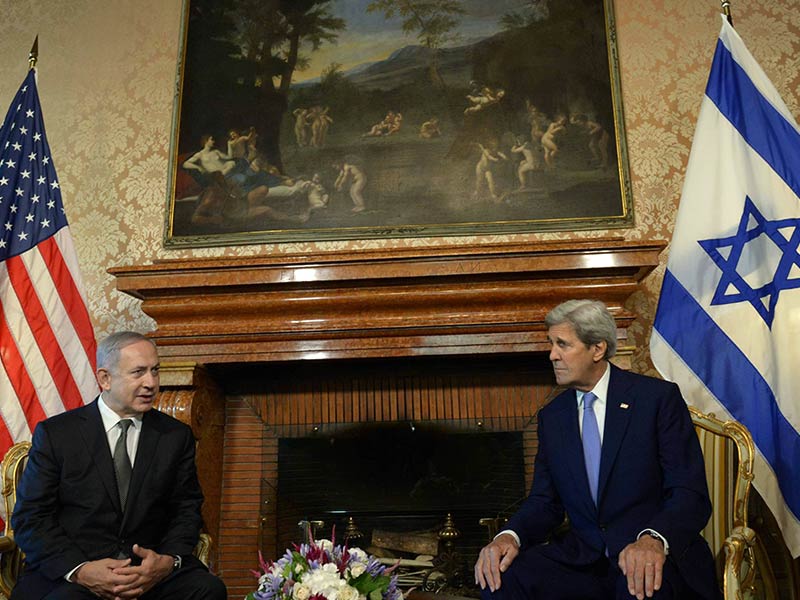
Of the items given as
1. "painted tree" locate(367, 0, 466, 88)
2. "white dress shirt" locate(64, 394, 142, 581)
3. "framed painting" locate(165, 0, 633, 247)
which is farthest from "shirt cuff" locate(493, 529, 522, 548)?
"painted tree" locate(367, 0, 466, 88)

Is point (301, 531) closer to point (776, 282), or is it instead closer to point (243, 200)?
point (243, 200)

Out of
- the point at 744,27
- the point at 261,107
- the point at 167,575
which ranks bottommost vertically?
the point at 167,575

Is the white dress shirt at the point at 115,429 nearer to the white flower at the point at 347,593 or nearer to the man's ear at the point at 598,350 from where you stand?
the white flower at the point at 347,593

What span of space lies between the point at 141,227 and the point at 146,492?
223 centimetres

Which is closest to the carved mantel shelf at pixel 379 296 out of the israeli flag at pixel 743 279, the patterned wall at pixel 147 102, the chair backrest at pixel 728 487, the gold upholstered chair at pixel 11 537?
the israeli flag at pixel 743 279

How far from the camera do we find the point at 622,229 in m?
4.36

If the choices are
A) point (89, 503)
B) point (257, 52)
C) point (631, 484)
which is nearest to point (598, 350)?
point (631, 484)

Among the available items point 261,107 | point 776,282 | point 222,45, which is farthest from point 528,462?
point 222,45

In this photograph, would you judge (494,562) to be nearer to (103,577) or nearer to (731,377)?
(103,577)

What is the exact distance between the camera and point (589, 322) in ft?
8.95

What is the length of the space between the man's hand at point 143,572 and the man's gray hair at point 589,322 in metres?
1.60

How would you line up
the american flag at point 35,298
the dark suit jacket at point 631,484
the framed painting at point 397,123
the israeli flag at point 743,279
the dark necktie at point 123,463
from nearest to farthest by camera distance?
the dark suit jacket at point 631,484, the dark necktie at point 123,463, the israeli flag at point 743,279, the american flag at point 35,298, the framed painting at point 397,123

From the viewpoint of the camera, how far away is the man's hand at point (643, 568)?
7.14 ft

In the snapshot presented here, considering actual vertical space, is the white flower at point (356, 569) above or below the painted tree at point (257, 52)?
below
